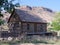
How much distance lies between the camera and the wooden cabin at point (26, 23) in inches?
1730

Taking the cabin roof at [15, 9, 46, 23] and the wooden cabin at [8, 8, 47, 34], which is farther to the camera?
the wooden cabin at [8, 8, 47, 34]

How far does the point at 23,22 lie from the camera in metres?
43.5

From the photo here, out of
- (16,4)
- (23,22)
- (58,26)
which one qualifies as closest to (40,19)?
(23,22)

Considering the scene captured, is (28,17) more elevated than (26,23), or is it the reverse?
(28,17)

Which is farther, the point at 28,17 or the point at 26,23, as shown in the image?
the point at 28,17

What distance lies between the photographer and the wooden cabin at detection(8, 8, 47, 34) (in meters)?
43.9

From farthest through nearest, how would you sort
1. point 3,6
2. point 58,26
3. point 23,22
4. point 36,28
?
point 58,26 < point 36,28 < point 23,22 < point 3,6

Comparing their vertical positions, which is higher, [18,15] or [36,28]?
[18,15]

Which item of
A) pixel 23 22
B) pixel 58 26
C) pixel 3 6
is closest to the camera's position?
pixel 3 6

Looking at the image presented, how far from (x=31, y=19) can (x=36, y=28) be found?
104 inches

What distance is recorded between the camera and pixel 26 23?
146 feet

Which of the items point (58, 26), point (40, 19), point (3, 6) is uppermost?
point (3, 6)

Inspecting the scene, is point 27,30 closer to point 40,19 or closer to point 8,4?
point 40,19

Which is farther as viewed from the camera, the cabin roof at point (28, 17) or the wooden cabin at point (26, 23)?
the wooden cabin at point (26, 23)
